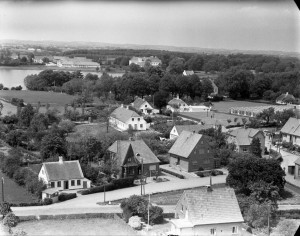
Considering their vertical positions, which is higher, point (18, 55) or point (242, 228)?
point (18, 55)

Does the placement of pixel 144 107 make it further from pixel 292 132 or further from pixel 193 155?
pixel 193 155

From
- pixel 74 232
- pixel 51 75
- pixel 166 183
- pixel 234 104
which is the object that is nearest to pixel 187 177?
pixel 166 183

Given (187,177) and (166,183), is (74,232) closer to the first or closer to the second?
(166,183)

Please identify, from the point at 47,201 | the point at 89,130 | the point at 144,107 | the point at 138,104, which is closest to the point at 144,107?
the point at 144,107

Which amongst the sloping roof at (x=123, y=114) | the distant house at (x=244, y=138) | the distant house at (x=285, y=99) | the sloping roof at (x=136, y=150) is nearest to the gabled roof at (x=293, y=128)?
the distant house at (x=244, y=138)

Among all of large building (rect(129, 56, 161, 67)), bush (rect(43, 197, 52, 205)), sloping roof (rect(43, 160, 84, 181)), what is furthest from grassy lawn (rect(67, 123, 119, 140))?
large building (rect(129, 56, 161, 67))

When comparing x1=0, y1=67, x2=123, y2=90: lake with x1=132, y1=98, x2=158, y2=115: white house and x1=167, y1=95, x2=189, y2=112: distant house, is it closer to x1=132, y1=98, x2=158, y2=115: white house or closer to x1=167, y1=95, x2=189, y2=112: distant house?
x1=132, y1=98, x2=158, y2=115: white house

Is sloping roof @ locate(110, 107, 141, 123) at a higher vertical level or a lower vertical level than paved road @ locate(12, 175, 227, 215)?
higher
